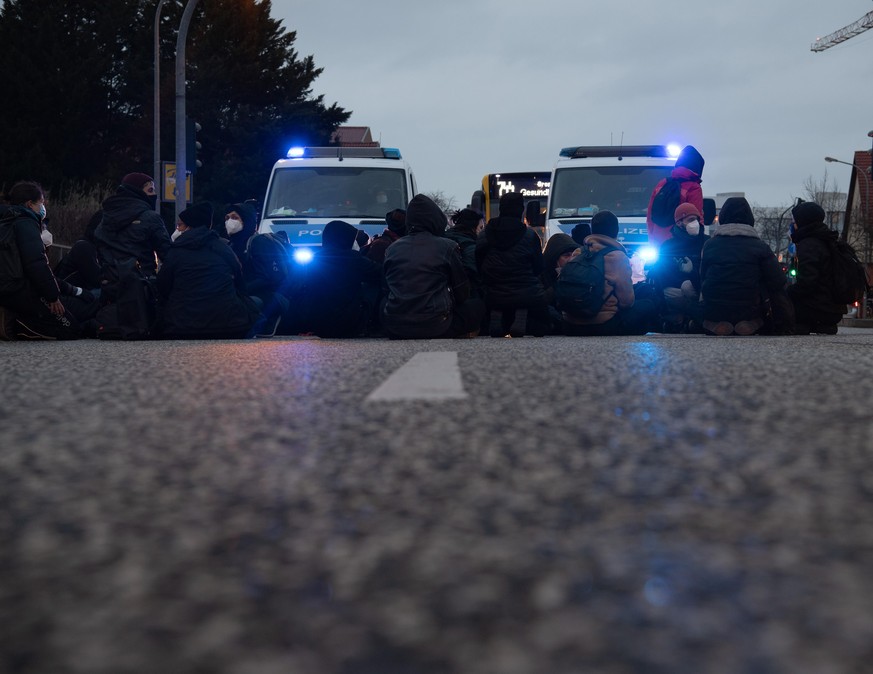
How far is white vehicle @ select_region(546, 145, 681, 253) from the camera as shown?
16656 mm

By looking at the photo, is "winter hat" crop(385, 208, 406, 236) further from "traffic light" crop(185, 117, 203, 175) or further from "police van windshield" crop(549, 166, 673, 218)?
"traffic light" crop(185, 117, 203, 175)

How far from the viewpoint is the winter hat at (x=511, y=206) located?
40.7 feet

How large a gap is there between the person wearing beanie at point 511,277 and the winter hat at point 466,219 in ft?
3.04

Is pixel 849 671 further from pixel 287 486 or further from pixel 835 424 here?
pixel 835 424

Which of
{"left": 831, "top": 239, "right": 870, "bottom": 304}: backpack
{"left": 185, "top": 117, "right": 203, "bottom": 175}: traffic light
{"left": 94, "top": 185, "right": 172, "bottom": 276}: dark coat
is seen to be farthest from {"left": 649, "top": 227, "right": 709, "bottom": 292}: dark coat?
{"left": 185, "top": 117, "right": 203, "bottom": 175}: traffic light

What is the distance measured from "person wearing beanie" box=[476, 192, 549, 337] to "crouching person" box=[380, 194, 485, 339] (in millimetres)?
919

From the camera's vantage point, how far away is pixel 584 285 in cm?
1162

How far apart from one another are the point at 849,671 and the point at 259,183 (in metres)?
48.1

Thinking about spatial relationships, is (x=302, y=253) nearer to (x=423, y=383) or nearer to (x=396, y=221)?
(x=396, y=221)

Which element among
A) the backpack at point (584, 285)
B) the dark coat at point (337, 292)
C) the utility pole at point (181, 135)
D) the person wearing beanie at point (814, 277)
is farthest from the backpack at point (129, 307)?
the utility pole at point (181, 135)

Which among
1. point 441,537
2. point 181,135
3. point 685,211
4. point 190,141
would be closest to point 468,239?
point 685,211

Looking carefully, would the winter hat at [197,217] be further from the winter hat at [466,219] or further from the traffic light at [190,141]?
the traffic light at [190,141]

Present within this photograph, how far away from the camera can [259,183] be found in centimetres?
4803

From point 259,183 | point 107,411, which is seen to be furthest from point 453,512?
point 259,183
